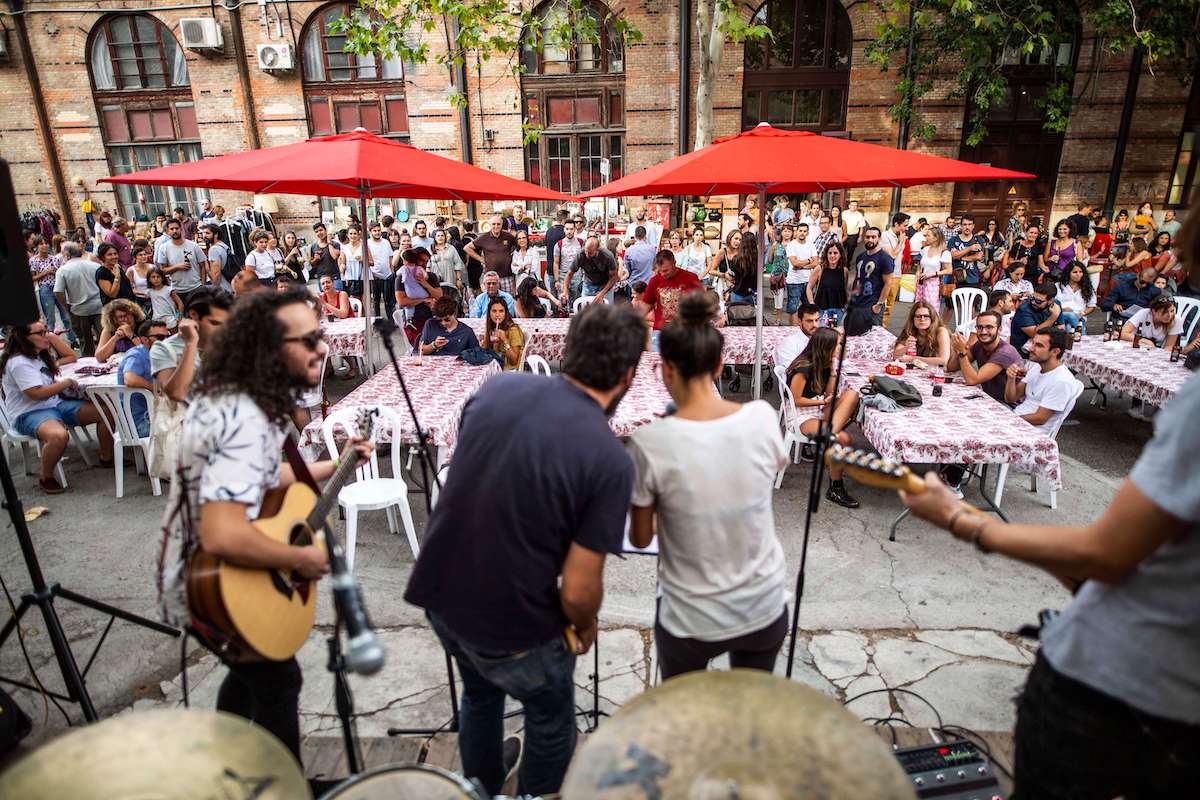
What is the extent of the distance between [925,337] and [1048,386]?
4.09 ft

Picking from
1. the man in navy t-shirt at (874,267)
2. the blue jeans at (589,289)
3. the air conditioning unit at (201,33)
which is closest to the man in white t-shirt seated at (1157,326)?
the man in navy t-shirt at (874,267)

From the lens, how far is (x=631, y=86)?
1417 cm

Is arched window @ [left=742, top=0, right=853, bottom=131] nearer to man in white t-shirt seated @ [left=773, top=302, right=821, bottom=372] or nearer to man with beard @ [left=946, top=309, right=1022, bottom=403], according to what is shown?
man in white t-shirt seated @ [left=773, top=302, right=821, bottom=372]

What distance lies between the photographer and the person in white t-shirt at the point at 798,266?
9.62 meters

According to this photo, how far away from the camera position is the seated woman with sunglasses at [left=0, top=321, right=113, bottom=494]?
4.91 metres

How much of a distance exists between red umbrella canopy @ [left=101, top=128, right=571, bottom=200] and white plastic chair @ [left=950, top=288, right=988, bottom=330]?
5663 millimetres

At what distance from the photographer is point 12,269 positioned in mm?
2496

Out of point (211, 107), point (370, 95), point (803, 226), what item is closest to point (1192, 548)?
point (803, 226)

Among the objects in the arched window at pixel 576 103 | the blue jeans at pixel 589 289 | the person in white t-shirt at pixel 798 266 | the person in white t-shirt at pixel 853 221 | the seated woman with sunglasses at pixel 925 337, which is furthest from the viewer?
the arched window at pixel 576 103

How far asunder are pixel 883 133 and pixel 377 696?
14.9m

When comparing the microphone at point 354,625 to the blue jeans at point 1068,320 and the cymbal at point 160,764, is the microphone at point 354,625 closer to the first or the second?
the cymbal at point 160,764

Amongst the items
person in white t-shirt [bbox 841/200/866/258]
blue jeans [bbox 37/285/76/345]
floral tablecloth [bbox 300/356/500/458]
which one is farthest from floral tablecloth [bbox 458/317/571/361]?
→ person in white t-shirt [bbox 841/200/866/258]

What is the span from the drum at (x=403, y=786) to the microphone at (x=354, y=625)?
12.2 inches

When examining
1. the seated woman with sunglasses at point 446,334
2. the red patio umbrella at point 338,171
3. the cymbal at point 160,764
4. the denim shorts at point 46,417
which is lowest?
the denim shorts at point 46,417
